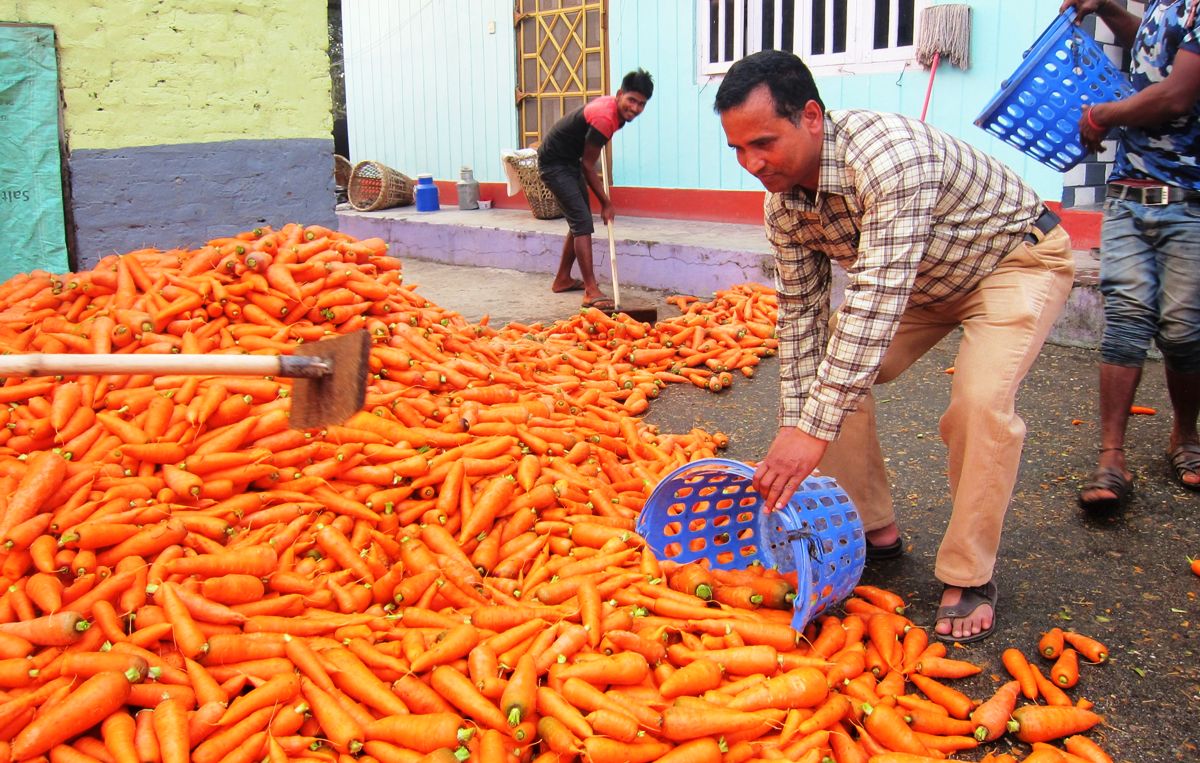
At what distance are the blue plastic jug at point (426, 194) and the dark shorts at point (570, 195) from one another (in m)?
4.08

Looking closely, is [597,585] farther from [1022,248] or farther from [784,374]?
[1022,248]

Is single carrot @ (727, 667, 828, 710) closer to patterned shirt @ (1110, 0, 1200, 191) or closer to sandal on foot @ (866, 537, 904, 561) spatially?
sandal on foot @ (866, 537, 904, 561)

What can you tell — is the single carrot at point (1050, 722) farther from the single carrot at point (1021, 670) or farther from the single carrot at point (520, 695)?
the single carrot at point (520, 695)

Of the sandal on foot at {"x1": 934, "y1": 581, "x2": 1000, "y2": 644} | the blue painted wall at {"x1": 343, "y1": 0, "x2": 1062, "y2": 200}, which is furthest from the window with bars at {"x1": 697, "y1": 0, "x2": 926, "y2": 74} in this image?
the sandal on foot at {"x1": 934, "y1": 581, "x2": 1000, "y2": 644}

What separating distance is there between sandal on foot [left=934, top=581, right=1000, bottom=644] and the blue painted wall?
→ 168 inches

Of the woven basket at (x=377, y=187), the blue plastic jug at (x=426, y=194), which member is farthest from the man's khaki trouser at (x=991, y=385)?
the woven basket at (x=377, y=187)

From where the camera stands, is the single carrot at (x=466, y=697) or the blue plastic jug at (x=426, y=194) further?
the blue plastic jug at (x=426, y=194)

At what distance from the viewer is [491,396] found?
398 centimetres

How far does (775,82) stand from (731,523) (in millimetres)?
1385

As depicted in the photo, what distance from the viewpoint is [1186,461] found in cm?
338

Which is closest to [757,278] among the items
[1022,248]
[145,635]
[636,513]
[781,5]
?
[781,5]

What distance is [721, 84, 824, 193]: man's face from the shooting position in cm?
214

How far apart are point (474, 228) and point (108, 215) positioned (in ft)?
13.8

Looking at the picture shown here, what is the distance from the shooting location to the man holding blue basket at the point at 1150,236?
9.99 feet
